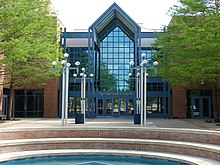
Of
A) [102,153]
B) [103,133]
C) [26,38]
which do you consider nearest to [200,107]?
[26,38]

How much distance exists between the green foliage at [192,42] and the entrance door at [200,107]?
→ 1122 cm

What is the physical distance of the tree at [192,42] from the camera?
19.9 metres

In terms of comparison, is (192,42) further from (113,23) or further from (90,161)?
(113,23)

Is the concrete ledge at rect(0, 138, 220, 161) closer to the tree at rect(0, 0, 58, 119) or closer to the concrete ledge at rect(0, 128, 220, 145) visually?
the concrete ledge at rect(0, 128, 220, 145)

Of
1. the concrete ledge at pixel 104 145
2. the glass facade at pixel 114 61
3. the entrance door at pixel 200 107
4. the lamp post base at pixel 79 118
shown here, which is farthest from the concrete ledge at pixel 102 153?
the glass facade at pixel 114 61

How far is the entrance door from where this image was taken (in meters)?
36.9

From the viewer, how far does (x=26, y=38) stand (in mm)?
22156

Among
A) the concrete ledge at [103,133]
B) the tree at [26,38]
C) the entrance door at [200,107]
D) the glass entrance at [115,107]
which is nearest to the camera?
the concrete ledge at [103,133]

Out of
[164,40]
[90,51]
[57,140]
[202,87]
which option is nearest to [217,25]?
[164,40]

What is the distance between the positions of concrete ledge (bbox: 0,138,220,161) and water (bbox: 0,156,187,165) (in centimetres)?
139

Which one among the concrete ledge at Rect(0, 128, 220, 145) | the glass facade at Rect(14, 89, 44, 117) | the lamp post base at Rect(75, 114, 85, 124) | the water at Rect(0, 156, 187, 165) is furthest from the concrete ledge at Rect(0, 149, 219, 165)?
the glass facade at Rect(14, 89, 44, 117)

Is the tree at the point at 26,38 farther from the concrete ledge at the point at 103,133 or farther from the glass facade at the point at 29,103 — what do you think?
the glass facade at the point at 29,103

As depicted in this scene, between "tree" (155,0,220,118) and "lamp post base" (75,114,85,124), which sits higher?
"tree" (155,0,220,118)

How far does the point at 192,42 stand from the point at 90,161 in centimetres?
1170
